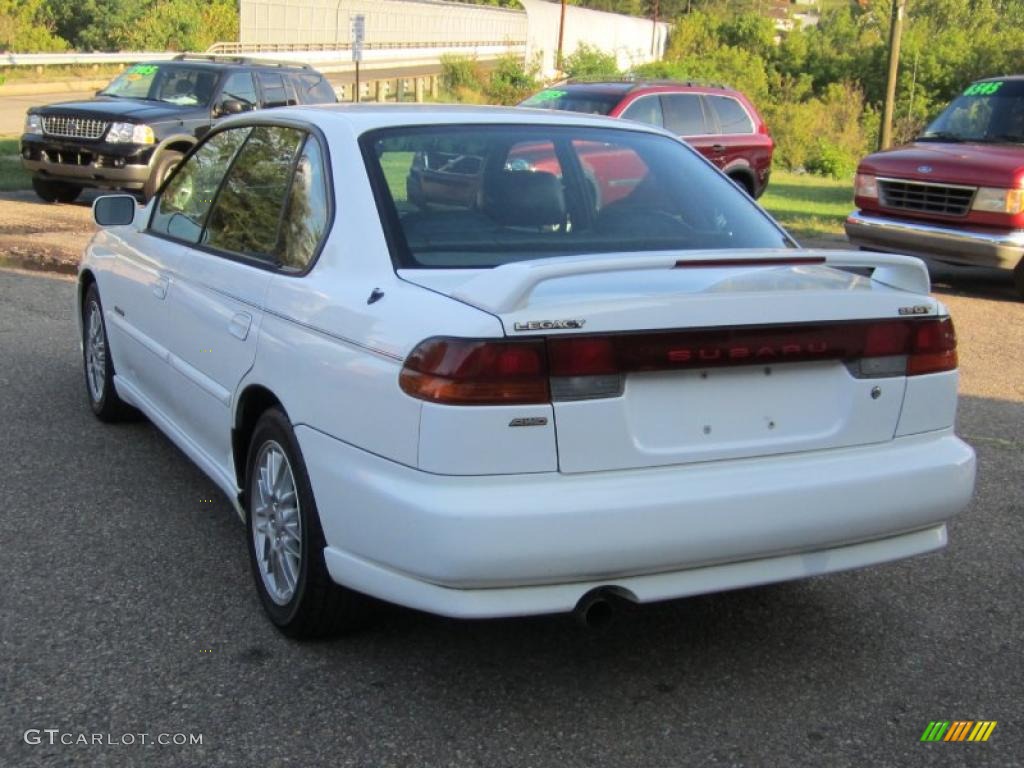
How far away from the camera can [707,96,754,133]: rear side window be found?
14930 mm

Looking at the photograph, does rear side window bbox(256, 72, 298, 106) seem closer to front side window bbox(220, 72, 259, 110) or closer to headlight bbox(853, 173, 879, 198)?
front side window bbox(220, 72, 259, 110)

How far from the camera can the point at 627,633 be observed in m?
3.85

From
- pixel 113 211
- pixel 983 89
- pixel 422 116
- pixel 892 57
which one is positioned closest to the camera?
pixel 422 116

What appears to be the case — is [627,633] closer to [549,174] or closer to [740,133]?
[549,174]

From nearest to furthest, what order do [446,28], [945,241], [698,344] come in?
[698,344] < [945,241] < [446,28]

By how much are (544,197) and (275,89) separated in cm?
1295

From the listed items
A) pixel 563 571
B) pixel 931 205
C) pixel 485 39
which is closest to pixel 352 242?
pixel 563 571

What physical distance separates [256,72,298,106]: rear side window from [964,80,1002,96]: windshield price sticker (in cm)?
861

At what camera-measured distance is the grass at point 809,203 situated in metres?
15.5

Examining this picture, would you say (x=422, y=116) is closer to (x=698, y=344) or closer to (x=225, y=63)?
(x=698, y=344)

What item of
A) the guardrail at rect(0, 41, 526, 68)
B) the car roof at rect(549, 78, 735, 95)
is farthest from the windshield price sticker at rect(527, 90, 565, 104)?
the guardrail at rect(0, 41, 526, 68)

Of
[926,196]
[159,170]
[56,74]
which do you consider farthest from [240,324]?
[56,74]

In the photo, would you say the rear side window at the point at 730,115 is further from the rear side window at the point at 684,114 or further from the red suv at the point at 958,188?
the red suv at the point at 958,188

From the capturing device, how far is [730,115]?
15.1 m
